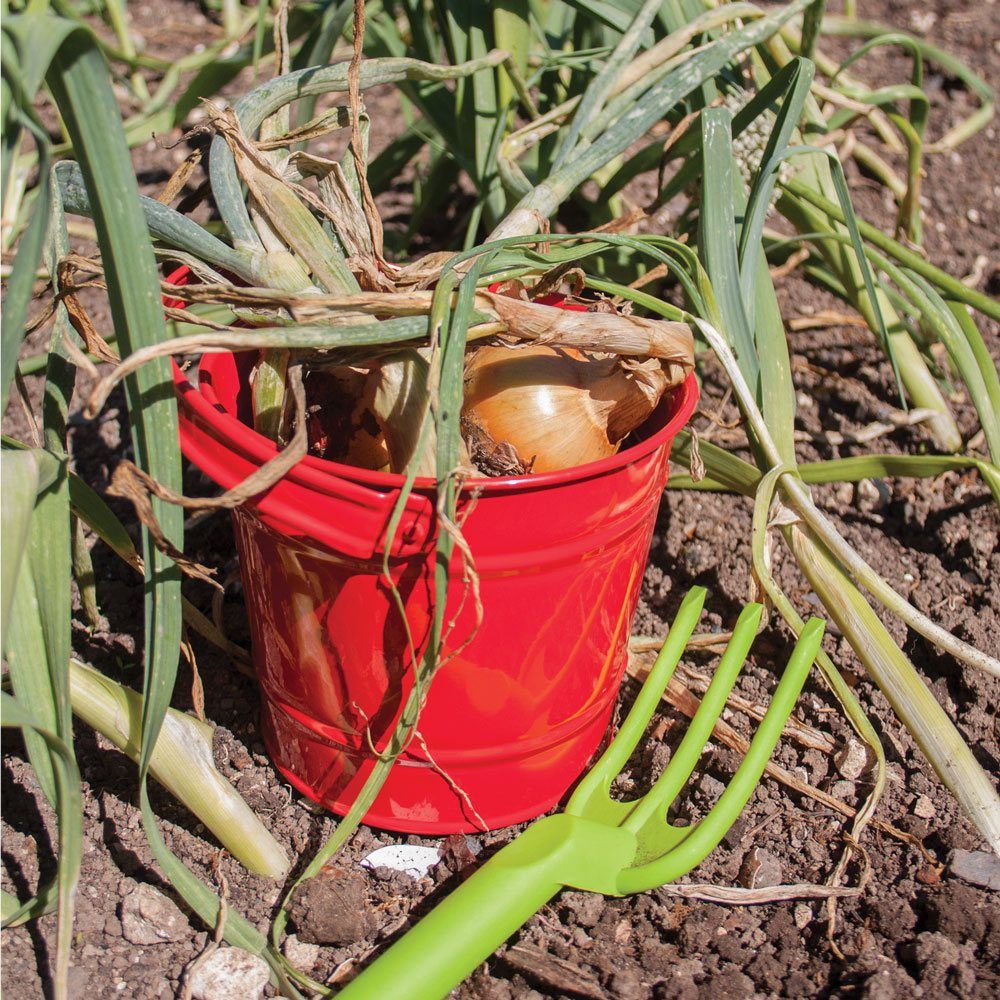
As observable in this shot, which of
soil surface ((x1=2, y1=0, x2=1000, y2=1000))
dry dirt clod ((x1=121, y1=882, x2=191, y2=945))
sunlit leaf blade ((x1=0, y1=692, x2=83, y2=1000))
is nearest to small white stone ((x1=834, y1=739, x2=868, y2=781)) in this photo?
soil surface ((x1=2, y1=0, x2=1000, y2=1000))

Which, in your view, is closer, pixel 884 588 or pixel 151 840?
pixel 151 840

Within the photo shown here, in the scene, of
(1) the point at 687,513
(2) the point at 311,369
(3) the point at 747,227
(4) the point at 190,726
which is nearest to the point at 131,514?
(4) the point at 190,726

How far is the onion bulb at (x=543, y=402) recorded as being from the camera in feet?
3.40

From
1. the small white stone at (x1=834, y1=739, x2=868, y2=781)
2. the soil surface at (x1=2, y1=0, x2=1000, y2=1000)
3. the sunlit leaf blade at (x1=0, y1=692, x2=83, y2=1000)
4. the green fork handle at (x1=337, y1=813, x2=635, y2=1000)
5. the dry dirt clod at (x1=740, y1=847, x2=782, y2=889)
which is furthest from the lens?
the small white stone at (x1=834, y1=739, x2=868, y2=781)

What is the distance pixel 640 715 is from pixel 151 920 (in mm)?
568

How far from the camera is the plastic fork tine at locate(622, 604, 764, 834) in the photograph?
1170mm

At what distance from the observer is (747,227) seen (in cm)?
131

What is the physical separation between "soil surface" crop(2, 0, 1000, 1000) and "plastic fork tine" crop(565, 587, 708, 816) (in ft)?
0.26

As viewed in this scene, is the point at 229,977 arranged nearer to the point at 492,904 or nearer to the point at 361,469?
the point at 492,904

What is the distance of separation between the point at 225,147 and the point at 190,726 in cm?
58

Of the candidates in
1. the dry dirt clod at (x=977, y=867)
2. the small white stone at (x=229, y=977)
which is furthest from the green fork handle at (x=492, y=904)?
the dry dirt clod at (x=977, y=867)

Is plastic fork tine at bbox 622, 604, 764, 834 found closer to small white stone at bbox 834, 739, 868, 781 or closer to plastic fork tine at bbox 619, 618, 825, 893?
plastic fork tine at bbox 619, 618, 825, 893

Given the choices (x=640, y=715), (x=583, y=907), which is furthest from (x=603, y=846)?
(x=640, y=715)

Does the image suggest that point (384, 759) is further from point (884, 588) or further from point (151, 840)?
point (884, 588)
